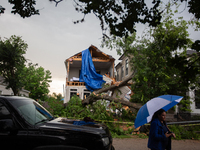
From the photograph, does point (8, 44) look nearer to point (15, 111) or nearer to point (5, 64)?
point (5, 64)

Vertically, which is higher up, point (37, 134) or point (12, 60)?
point (12, 60)

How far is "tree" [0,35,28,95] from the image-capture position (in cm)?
1065

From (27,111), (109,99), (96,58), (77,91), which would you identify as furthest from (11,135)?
(96,58)

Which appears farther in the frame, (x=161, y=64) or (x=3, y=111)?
(x=161, y=64)

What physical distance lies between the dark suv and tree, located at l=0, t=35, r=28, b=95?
934 cm

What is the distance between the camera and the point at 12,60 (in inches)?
421

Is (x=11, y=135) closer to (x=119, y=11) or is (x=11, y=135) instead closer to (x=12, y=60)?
(x=119, y=11)

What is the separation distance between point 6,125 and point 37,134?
500mm

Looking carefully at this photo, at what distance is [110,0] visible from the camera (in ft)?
17.5

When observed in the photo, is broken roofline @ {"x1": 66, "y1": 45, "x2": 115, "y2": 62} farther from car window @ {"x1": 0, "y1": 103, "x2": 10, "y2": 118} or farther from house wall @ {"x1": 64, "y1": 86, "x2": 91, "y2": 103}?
car window @ {"x1": 0, "y1": 103, "x2": 10, "y2": 118}

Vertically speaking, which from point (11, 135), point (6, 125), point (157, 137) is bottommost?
point (157, 137)

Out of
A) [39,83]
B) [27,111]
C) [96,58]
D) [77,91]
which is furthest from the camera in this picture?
[39,83]

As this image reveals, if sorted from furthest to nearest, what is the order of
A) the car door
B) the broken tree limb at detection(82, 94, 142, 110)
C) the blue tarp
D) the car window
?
the blue tarp
the broken tree limb at detection(82, 94, 142, 110)
the car window
the car door

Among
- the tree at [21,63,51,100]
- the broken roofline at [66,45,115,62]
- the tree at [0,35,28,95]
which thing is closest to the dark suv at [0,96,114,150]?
the tree at [0,35,28,95]
